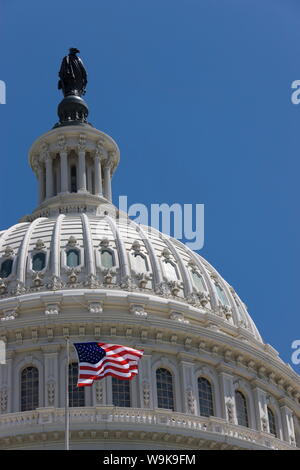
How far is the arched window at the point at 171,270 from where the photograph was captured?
89.9 m

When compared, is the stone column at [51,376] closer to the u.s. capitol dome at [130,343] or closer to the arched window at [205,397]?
the u.s. capitol dome at [130,343]

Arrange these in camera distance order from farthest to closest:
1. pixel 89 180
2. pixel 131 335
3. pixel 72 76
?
pixel 72 76, pixel 89 180, pixel 131 335

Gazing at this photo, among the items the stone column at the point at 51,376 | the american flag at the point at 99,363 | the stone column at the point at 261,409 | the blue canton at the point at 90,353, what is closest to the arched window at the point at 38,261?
the stone column at the point at 51,376

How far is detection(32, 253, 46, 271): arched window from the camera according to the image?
8869 centimetres

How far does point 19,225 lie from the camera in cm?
9600

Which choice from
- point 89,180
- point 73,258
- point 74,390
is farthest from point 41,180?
point 74,390

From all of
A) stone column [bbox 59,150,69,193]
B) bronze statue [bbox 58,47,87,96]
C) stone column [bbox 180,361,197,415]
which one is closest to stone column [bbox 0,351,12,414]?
stone column [bbox 180,361,197,415]

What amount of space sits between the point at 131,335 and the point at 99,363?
49.8ft

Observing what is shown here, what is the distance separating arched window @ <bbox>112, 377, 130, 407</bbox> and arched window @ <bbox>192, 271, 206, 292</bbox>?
1199cm

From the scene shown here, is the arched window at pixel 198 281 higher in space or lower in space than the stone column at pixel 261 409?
higher

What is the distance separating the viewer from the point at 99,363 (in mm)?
67625

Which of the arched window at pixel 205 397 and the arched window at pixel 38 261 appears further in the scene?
the arched window at pixel 38 261

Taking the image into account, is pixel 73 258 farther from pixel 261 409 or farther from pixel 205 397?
pixel 261 409
